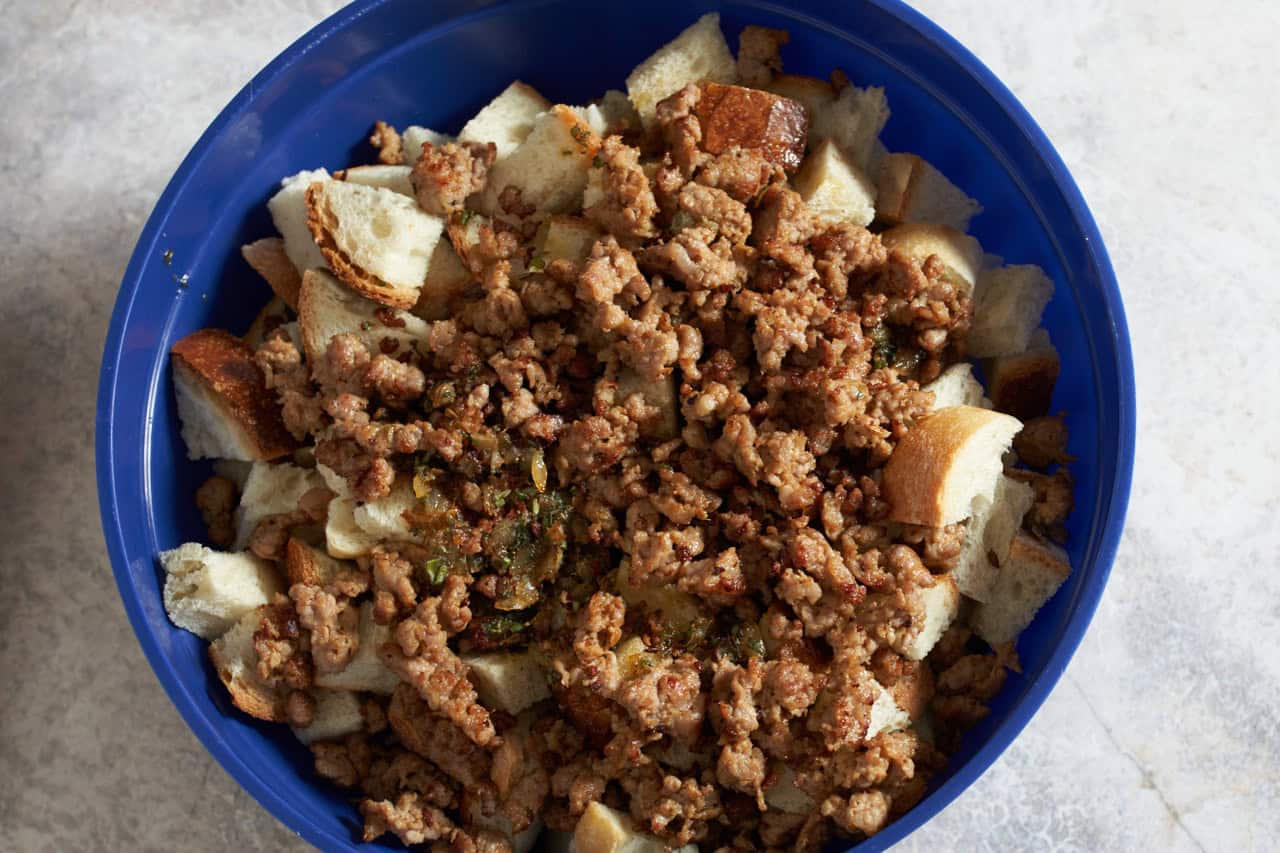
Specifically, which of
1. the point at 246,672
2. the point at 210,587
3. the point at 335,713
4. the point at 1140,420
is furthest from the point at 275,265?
the point at 1140,420

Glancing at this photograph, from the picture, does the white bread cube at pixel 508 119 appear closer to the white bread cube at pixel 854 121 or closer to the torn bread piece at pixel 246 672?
the white bread cube at pixel 854 121

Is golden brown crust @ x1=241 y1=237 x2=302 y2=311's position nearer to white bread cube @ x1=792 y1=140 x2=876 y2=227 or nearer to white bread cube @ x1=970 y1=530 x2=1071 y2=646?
white bread cube @ x1=792 y1=140 x2=876 y2=227

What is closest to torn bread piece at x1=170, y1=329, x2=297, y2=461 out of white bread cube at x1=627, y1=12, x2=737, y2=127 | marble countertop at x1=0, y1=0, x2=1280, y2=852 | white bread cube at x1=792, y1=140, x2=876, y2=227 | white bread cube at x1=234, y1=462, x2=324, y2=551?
white bread cube at x1=234, y1=462, x2=324, y2=551

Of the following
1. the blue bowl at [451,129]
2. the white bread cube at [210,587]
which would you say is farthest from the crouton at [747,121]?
the white bread cube at [210,587]

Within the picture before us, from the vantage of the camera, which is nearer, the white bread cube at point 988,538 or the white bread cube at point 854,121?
the white bread cube at point 988,538

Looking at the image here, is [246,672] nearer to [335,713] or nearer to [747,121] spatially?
[335,713]
